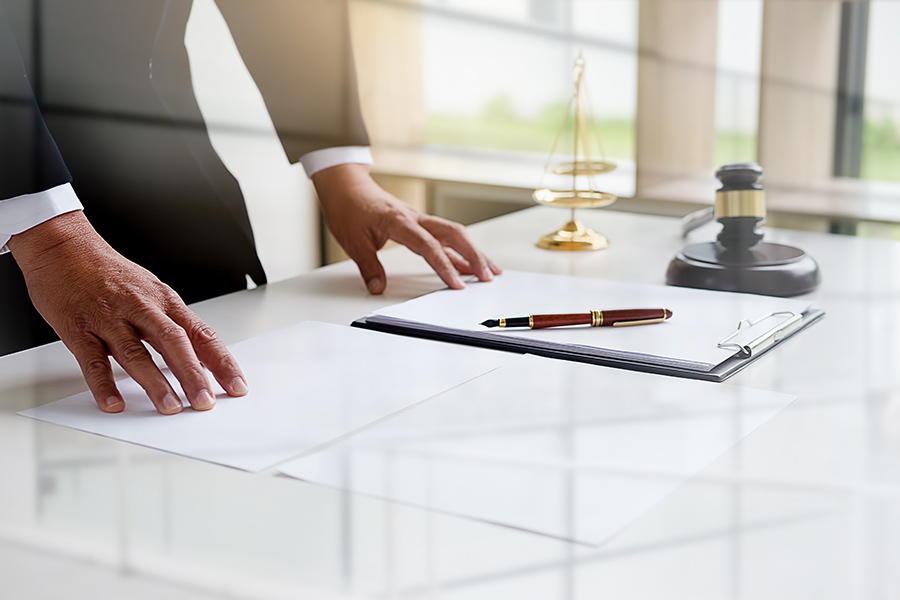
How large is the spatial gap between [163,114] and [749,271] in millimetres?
973

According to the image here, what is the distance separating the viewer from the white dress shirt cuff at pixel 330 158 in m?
1.57

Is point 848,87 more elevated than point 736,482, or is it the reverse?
point 848,87

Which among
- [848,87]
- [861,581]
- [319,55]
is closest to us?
[861,581]

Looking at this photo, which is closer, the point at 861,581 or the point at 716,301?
the point at 861,581

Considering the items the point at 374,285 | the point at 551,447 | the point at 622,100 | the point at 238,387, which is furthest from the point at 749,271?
the point at 622,100

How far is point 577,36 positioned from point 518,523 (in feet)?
10.1

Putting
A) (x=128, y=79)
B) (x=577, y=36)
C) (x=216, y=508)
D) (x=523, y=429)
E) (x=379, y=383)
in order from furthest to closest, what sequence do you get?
(x=577, y=36) → (x=128, y=79) → (x=379, y=383) → (x=523, y=429) → (x=216, y=508)

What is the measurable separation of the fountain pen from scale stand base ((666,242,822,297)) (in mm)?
241

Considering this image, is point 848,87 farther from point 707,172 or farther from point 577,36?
point 577,36

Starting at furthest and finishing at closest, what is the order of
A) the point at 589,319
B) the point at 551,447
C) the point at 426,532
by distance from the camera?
the point at 589,319
the point at 551,447
the point at 426,532

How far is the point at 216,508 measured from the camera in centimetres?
72

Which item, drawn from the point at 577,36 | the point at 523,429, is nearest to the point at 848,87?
the point at 577,36

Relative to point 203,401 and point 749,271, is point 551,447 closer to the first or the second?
point 203,401

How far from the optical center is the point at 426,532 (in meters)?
0.68
